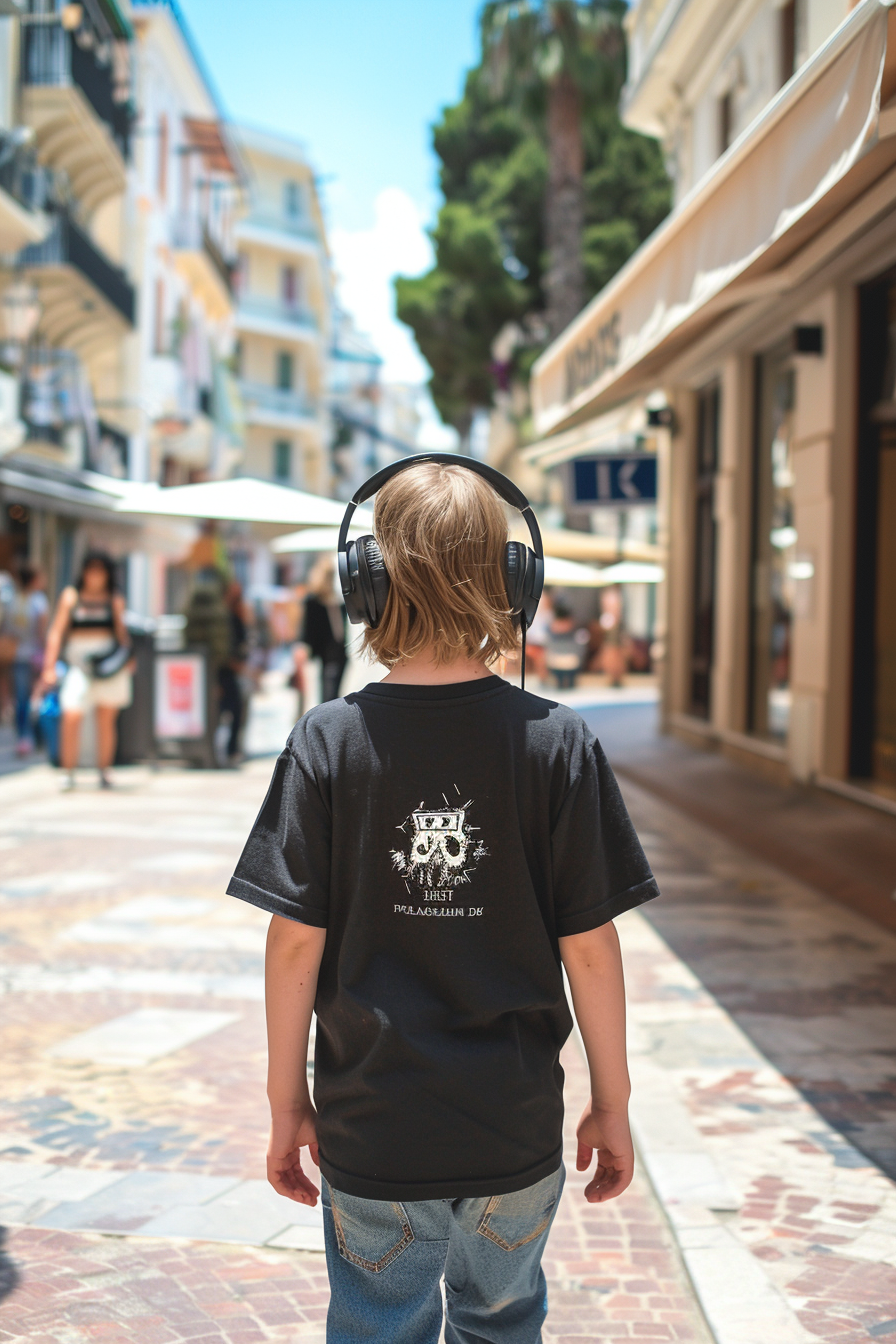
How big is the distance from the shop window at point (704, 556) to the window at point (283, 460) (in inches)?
1804

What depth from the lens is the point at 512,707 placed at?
1.72m

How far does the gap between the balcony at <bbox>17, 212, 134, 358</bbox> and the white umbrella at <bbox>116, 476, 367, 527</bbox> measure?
17531mm

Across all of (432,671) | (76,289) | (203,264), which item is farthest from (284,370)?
(432,671)

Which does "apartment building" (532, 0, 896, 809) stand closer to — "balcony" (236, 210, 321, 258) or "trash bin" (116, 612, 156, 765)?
"trash bin" (116, 612, 156, 765)

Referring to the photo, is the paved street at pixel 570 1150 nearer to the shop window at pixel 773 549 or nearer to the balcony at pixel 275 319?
the shop window at pixel 773 549

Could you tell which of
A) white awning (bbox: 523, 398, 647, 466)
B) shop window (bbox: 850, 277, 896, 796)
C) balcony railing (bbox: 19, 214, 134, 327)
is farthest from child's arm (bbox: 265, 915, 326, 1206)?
balcony railing (bbox: 19, 214, 134, 327)

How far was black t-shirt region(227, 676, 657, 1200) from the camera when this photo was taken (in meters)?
1.67

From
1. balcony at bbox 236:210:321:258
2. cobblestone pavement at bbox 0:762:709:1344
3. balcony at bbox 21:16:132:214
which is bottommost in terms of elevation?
cobblestone pavement at bbox 0:762:709:1344

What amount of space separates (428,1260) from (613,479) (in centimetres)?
1043

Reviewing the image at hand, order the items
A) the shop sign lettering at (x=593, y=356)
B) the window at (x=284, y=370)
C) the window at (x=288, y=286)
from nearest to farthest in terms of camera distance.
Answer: the shop sign lettering at (x=593, y=356) → the window at (x=288, y=286) → the window at (x=284, y=370)

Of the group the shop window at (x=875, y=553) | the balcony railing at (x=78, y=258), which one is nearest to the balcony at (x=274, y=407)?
the balcony railing at (x=78, y=258)

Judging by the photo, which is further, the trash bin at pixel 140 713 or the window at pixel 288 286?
the window at pixel 288 286

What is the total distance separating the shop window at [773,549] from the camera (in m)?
10.8

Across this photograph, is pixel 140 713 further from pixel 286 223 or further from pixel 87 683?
pixel 286 223
